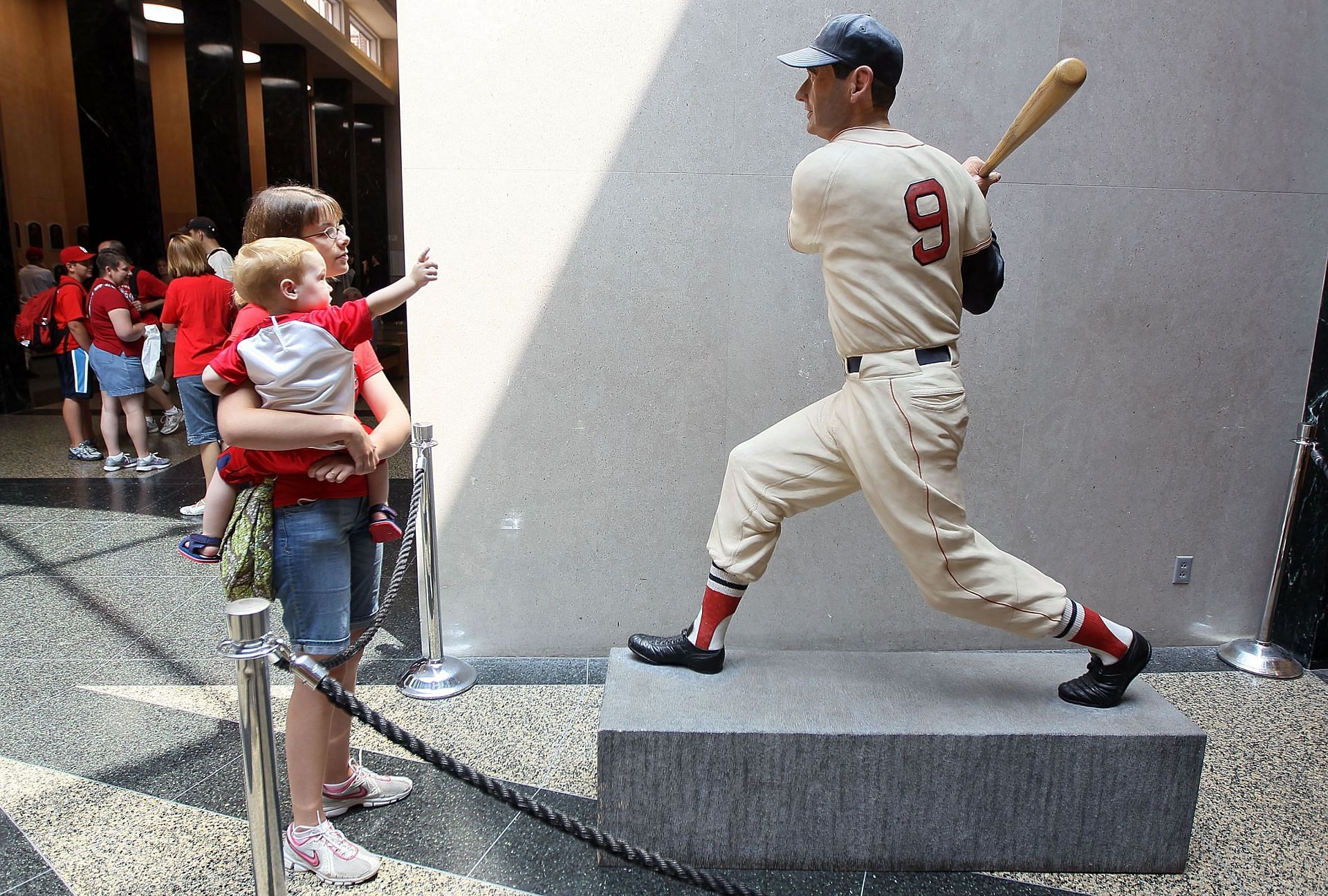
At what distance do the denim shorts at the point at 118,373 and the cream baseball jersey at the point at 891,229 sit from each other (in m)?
6.03

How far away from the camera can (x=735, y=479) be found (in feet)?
8.37

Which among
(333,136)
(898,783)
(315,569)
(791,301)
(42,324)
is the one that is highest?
(333,136)

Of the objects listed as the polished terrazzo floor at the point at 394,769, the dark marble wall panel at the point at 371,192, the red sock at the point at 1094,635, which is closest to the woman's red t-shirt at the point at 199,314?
the polished terrazzo floor at the point at 394,769

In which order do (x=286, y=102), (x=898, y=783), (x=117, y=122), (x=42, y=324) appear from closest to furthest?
(x=898, y=783) → (x=42, y=324) → (x=117, y=122) → (x=286, y=102)

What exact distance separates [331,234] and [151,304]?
6.23 metres

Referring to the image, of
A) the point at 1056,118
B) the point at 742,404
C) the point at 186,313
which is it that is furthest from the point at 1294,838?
the point at 186,313

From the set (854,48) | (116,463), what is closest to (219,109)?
(116,463)

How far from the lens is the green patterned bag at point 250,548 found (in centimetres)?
209

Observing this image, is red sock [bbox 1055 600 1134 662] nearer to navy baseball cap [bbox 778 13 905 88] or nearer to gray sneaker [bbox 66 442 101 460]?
navy baseball cap [bbox 778 13 905 88]

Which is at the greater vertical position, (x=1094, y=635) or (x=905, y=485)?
(x=905, y=485)

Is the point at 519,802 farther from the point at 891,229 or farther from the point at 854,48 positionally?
the point at 854,48

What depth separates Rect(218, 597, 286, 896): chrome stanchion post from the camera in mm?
1540

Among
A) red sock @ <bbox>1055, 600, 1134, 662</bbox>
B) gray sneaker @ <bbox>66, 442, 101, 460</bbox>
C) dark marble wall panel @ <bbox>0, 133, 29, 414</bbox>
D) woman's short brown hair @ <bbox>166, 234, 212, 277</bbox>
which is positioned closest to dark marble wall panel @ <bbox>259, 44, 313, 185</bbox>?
dark marble wall panel @ <bbox>0, 133, 29, 414</bbox>

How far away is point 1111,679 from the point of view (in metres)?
2.49
